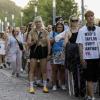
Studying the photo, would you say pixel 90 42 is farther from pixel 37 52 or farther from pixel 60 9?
pixel 60 9

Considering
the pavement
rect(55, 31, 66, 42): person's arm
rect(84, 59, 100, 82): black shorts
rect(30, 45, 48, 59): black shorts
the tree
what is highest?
the tree

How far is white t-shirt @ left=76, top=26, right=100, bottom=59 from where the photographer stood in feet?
32.7

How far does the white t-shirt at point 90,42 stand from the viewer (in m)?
9.95

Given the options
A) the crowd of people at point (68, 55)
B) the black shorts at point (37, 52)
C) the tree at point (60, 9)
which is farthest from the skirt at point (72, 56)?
the tree at point (60, 9)

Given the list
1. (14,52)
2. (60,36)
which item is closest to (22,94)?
(60,36)

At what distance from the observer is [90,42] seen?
9984 mm

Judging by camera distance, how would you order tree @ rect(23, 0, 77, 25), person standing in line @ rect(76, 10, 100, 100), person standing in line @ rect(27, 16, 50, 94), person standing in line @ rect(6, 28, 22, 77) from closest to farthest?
person standing in line @ rect(76, 10, 100, 100) → person standing in line @ rect(27, 16, 50, 94) → person standing in line @ rect(6, 28, 22, 77) → tree @ rect(23, 0, 77, 25)

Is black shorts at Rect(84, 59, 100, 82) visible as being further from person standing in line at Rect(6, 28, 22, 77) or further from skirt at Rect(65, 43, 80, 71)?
person standing in line at Rect(6, 28, 22, 77)

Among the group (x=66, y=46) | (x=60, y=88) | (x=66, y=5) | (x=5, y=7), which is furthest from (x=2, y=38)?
(x=5, y=7)

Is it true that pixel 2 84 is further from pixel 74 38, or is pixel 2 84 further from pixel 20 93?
pixel 74 38

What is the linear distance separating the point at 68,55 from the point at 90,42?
1156mm

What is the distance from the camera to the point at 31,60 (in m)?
11.9

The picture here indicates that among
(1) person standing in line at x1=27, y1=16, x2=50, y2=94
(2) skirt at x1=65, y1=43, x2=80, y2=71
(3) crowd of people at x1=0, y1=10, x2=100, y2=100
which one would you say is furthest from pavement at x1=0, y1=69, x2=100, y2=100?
(2) skirt at x1=65, y1=43, x2=80, y2=71

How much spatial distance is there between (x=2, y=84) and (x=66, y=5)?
29251 millimetres
